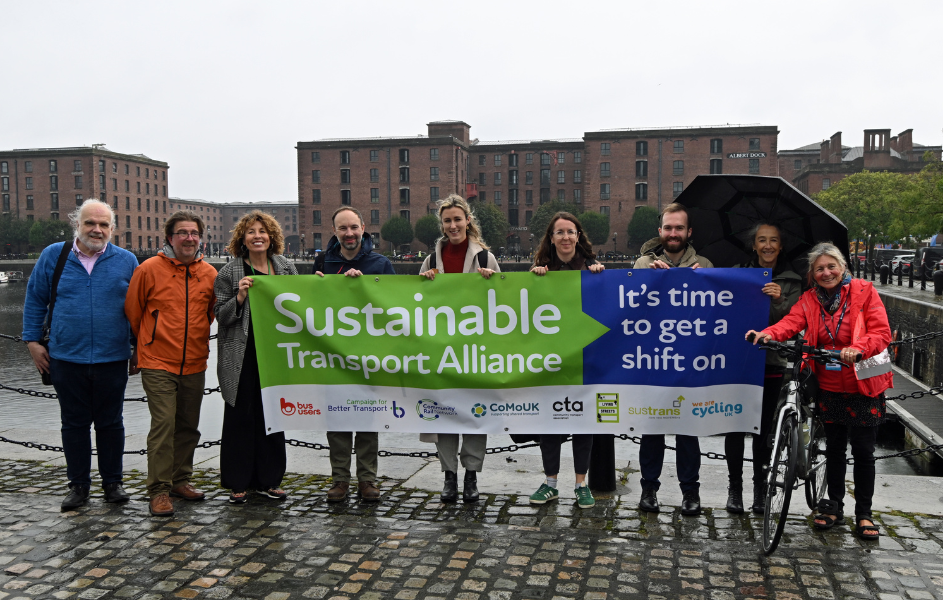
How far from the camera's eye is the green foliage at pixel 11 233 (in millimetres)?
92312

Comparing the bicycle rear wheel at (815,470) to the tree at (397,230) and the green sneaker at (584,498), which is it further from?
the tree at (397,230)

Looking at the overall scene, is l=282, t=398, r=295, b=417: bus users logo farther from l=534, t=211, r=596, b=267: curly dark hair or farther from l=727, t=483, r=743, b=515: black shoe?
l=727, t=483, r=743, b=515: black shoe

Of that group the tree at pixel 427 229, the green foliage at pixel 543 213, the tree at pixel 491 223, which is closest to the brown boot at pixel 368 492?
the tree at pixel 427 229

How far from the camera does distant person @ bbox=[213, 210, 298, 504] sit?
519 cm

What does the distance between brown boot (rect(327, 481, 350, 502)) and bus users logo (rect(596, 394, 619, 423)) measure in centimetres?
185

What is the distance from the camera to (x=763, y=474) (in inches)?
197

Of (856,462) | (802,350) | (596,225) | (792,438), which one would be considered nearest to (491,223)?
(596,225)

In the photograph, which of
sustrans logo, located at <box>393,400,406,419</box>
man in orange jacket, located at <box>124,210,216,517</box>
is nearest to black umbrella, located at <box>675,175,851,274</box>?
sustrans logo, located at <box>393,400,406,419</box>

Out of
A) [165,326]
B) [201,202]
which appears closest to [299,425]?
[165,326]

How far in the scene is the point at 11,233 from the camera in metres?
92.3

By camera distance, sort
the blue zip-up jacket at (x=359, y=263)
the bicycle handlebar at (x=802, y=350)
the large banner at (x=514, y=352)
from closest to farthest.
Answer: the bicycle handlebar at (x=802, y=350) → the large banner at (x=514, y=352) → the blue zip-up jacket at (x=359, y=263)

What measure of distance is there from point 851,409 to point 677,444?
1.09 metres

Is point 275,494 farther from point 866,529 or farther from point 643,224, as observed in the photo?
point 643,224

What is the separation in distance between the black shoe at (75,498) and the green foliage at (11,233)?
10244cm
